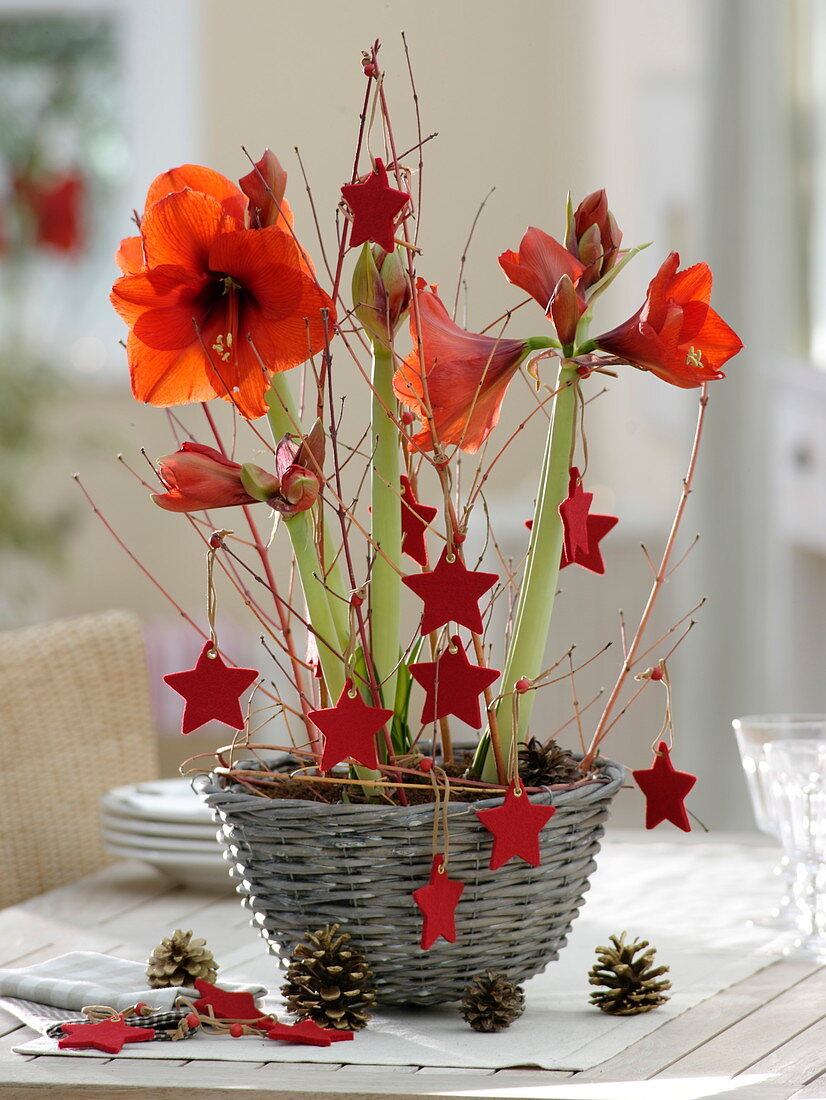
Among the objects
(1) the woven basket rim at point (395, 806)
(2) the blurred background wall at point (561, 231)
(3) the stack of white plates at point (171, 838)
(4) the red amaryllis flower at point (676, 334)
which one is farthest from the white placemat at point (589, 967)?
(2) the blurred background wall at point (561, 231)

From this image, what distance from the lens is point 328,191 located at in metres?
2.69

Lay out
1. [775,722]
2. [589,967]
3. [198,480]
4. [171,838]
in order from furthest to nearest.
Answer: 1. [171,838]
2. [775,722]
3. [589,967]
4. [198,480]

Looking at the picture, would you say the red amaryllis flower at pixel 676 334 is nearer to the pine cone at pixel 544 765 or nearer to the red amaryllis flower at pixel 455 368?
the red amaryllis flower at pixel 455 368

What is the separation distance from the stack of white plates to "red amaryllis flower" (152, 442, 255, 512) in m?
0.51

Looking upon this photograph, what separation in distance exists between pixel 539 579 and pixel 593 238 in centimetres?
19

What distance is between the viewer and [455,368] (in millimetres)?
850

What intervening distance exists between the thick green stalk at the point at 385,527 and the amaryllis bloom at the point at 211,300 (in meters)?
0.06

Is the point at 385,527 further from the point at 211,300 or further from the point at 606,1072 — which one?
the point at 606,1072

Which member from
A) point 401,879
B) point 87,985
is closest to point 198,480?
point 401,879

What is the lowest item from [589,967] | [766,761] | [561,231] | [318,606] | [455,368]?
[589,967]

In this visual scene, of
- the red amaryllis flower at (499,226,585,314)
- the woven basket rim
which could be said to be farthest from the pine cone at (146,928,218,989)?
the red amaryllis flower at (499,226,585,314)

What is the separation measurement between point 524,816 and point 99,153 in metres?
3.97

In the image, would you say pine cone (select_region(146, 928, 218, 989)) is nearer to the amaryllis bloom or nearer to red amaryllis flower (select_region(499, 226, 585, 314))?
the amaryllis bloom

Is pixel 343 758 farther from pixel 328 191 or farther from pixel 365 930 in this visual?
pixel 328 191
